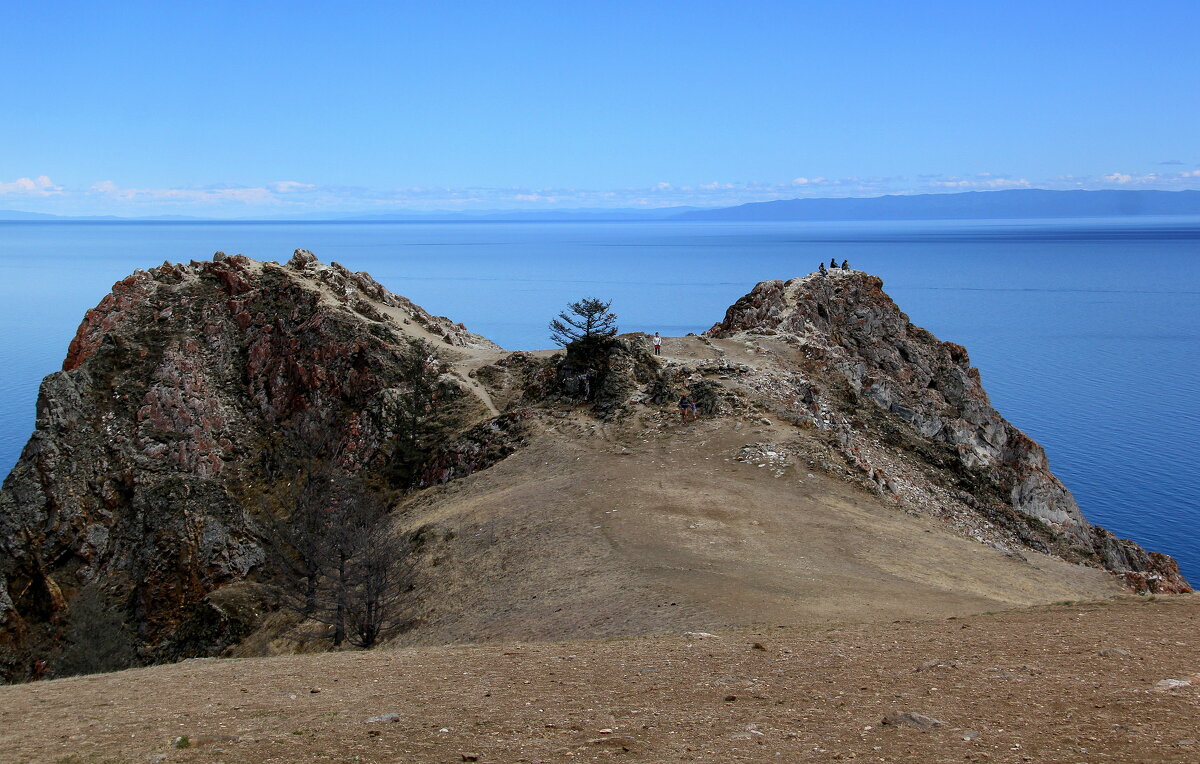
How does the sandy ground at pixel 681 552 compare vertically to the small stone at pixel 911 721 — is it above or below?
below

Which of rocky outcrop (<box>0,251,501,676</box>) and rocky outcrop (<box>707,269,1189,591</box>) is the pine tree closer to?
rocky outcrop (<box>0,251,501,676</box>)

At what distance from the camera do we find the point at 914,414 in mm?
45656

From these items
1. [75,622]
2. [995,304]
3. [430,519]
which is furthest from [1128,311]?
[75,622]

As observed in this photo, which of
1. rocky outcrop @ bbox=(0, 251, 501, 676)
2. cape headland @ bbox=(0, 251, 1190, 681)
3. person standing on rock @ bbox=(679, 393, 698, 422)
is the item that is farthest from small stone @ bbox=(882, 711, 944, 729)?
rocky outcrop @ bbox=(0, 251, 501, 676)

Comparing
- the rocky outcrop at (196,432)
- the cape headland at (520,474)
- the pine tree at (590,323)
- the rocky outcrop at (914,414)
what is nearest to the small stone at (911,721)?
the cape headland at (520,474)

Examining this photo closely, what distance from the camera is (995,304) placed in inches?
6845

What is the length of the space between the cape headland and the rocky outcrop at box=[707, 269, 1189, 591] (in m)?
0.17

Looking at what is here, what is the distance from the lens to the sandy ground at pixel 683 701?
12.0 meters

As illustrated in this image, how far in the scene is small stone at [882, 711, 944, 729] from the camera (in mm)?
12477

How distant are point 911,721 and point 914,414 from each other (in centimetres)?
3513

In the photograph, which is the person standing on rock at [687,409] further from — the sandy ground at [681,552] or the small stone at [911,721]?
the small stone at [911,721]

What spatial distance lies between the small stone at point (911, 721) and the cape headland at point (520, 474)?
7996 millimetres

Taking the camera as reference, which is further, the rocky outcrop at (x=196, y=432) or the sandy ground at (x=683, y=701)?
the rocky outcrop at (x=196, y=432)

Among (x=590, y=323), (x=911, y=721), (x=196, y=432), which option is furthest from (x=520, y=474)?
(x=911, y=721)
